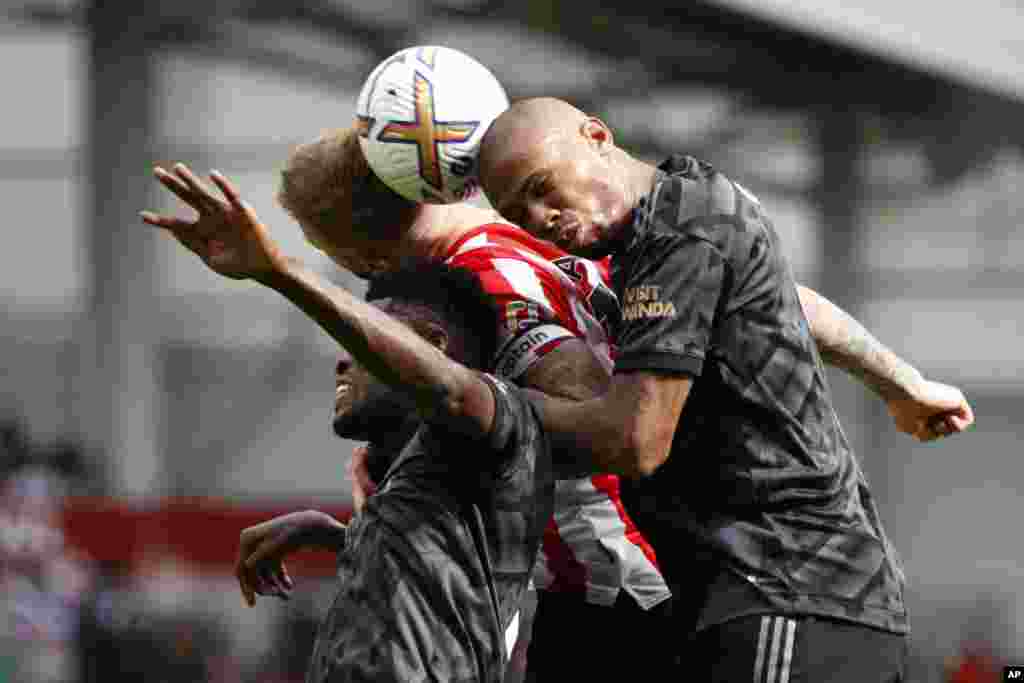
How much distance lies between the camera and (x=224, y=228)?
2.69 m

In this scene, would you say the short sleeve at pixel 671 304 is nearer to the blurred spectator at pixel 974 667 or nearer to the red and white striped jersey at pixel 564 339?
the red and white striped jersey at pixel 564 339

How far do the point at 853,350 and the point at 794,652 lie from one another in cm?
86

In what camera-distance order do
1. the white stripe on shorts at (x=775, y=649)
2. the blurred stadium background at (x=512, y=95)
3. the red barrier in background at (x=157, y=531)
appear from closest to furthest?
the white stripe on shorts at (x=775, y=649) < the red barrier in background at (x=157, y=531) < the blurred stadium background at (x=512, y=95)

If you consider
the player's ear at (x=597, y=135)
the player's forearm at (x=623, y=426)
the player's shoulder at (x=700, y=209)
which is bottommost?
the player's forearm at (x=623, y=426)

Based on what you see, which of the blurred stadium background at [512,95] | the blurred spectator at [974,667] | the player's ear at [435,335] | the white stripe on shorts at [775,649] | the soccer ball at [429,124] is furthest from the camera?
the blurred stadium background at [512,95]

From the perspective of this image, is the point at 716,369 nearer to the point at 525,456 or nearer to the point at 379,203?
the point at 525,456

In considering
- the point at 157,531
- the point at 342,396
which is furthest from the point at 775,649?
the point at 157,531

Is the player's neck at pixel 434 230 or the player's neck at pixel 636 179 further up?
the player's neck at pixel 636 179

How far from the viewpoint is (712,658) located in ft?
9.92

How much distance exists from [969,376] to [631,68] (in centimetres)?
397

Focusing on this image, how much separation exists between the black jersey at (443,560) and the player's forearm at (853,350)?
35.2 inches

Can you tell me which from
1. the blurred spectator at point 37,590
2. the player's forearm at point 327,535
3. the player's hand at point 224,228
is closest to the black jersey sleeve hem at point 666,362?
the player's hand at point 224,228

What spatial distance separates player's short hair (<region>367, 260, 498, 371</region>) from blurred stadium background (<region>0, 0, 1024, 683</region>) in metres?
8.50

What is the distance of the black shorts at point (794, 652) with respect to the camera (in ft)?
9.71
